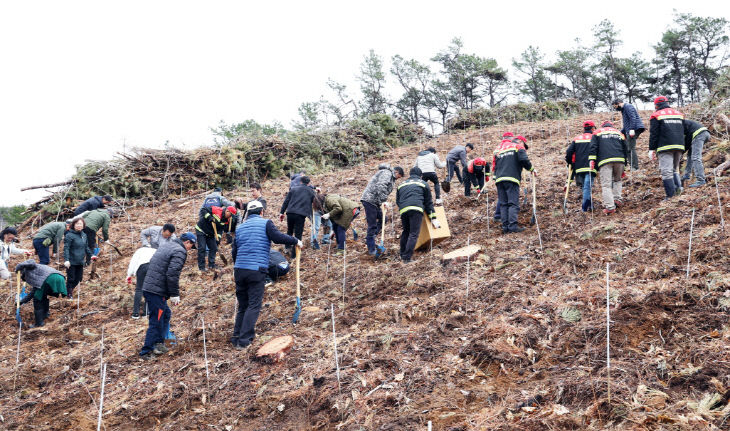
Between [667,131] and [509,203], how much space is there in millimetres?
2918

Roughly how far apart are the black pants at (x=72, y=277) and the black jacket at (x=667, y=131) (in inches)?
446

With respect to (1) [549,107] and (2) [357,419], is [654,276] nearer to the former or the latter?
(2) [357,419]

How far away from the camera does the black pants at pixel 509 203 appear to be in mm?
8594

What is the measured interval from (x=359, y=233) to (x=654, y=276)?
7.06m

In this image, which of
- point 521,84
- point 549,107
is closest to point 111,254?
point 549,107

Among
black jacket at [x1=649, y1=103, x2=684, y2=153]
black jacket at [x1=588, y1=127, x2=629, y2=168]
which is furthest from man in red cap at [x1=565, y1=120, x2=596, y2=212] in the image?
black jacket at [x1=649, y1=103, x2=684, y2=153]

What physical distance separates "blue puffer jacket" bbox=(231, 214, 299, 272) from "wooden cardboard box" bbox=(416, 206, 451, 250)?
10.3ft

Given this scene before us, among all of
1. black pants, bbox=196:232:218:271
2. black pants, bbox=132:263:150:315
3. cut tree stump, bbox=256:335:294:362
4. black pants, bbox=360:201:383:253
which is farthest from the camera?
black pants, bbox=196:232:218:271

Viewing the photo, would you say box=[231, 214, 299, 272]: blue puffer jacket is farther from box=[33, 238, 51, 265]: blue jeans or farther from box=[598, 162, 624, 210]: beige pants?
box=[33, 238, 51, 265]: blue jeans

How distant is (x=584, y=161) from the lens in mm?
8984

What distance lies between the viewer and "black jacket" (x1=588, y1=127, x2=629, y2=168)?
27.6 ft

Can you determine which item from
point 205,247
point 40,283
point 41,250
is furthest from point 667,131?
point 41,250

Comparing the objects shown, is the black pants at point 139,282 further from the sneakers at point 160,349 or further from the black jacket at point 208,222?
the black jacket at point 208,222

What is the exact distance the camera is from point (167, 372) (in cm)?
594
